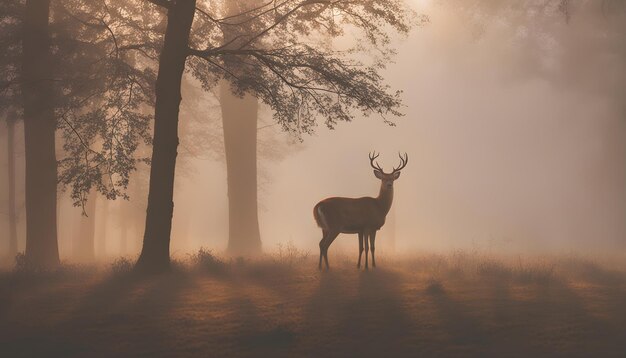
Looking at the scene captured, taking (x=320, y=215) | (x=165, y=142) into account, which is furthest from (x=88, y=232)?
(x=320, y=215)

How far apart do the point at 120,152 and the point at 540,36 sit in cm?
2371

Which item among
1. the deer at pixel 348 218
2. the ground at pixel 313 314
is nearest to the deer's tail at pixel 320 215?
the deer at pixel 348 218

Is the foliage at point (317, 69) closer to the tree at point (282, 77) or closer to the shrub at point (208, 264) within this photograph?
the tree at point (282, 77)

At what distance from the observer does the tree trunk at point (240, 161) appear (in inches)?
961

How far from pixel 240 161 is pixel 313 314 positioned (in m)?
15.0

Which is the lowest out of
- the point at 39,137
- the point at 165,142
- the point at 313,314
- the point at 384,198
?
the point at 313,314

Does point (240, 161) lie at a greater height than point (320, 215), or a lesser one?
greater

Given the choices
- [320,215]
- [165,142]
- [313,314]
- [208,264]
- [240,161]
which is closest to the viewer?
[313,314]

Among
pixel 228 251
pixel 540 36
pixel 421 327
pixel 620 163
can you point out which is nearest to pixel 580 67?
pixel 540 36

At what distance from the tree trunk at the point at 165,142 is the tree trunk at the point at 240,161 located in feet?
30.3

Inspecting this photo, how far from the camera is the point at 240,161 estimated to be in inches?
973

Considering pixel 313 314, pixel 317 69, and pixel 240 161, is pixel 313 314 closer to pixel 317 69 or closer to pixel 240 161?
pixel 317 69

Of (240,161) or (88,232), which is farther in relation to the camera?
(88,232)

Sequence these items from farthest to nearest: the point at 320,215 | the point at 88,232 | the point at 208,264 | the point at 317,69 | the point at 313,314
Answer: the point at 88,232 → the point at 317,69 → the point at 208,264 → the point at 320,215 → the point at 313,314
